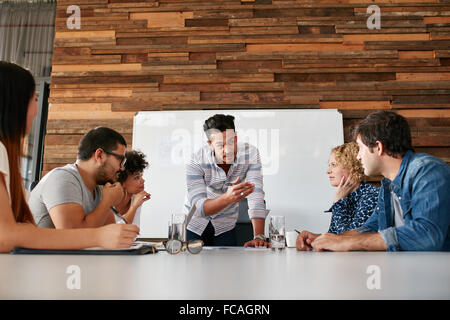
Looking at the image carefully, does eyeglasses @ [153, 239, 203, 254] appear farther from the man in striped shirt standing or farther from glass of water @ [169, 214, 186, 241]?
the man in striped shirt standing

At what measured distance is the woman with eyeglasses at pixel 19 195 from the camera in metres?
0.88

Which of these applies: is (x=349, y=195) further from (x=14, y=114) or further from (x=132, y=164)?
(x=14, y=114)

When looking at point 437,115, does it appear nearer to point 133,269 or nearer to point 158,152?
point 158,152

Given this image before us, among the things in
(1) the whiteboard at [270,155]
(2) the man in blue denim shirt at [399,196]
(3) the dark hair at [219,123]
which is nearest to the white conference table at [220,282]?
(2) the man in blue denim shirt at [399,196]

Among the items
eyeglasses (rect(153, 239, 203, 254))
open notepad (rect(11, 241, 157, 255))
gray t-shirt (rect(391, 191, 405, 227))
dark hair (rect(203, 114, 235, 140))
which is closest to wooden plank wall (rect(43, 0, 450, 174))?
dark hair (rect(203, 114, 235, 140))

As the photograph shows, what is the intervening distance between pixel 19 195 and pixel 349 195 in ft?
5.26

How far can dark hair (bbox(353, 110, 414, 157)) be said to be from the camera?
4.89 feet

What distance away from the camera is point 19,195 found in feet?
3.41

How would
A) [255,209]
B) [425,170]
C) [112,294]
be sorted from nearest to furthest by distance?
[112,294], [425,170], [255,209]

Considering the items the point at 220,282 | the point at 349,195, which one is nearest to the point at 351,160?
the point at 349,195

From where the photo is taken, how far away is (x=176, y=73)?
3396mm

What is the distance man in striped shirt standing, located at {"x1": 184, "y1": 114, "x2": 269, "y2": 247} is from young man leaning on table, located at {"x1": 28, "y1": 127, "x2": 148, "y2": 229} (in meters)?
0.57

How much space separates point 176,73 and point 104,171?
6.22 feet

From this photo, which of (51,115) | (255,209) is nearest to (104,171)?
(255,209)
